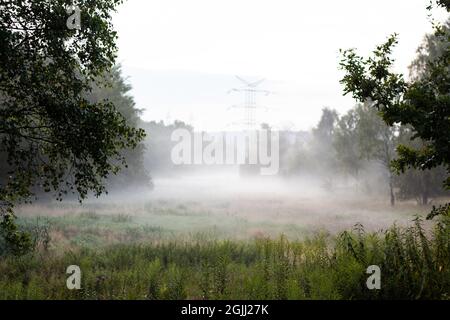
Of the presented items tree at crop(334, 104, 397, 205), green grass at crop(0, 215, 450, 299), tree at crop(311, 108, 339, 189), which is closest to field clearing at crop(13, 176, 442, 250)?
tree at crop(334, 104, 397, 205)

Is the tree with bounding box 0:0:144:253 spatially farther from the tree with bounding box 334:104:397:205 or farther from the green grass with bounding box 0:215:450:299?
the tree with bounding box 334:104:397:205

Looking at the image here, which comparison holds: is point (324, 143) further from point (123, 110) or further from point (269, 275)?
point (269, 275)

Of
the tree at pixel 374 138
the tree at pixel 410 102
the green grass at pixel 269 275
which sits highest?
the tree at pixel 374 138

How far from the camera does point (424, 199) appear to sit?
36844mm

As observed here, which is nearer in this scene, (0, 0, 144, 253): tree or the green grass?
the green grass

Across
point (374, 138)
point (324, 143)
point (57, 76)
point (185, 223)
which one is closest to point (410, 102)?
point (57, 76)

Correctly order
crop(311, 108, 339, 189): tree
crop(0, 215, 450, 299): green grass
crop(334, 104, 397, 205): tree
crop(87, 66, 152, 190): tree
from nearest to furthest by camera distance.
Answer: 1. crop(0, 215, 450, 299): green grass
2. crop(334, 104, 397, 205): tree
3. crop(87, 66, 152, 190): tree
4. crop(311, 108, 339, 189): tree

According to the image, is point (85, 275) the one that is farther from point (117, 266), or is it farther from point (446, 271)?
point (446, 271)

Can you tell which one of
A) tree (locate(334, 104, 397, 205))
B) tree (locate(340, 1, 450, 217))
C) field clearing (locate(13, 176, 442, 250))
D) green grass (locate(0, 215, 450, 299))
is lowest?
field clearing (locate(13, 176, 442, 250))

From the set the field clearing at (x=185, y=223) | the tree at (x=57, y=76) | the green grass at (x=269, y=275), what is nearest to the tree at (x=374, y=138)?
the field clearing at (x=185, y=223)

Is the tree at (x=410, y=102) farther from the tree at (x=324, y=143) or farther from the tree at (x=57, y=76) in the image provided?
the tree at (x=324, y=143)

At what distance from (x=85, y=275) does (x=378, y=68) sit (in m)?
8.83
